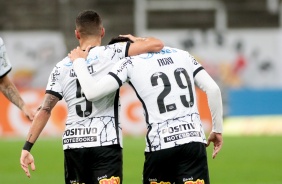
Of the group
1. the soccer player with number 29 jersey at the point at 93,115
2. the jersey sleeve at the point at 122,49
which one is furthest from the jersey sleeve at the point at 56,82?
the jersey sleeve at the point at 122,49

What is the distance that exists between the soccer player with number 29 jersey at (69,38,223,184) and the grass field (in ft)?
20.6

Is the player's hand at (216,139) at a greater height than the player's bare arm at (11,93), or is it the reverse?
the player's bare arm at (11,93)

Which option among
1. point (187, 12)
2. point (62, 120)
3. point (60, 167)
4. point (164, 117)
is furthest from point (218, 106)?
point (187, 12)

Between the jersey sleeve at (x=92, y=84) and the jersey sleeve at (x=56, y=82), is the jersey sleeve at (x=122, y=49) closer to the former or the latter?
the jersey sleeve at (x=92, y=84)

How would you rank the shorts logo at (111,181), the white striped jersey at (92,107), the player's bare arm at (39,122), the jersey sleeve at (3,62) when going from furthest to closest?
1. the jersey sleeve at (3,62)
2. the player's bare arm at (39,122)
3. the white striped jersey at (92,107)
4. the shorts logo at (111,181)

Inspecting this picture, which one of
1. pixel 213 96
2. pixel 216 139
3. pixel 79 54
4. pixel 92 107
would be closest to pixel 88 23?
pixel 79 54

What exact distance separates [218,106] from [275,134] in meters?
15.6

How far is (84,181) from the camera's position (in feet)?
23.4

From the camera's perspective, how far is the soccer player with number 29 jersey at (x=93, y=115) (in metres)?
7.05

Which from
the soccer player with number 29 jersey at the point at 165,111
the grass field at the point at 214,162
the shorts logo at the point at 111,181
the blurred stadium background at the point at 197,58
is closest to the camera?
the soccer player with number 29 jersey at the point at 165,111

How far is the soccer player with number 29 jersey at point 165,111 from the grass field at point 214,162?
20.6ft

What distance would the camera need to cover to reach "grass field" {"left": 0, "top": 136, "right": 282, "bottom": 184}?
13641 millimetres

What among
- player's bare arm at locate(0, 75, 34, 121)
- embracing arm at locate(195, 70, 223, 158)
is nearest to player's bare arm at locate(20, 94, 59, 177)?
embracing arm at locate(195, 70, 223, 158)

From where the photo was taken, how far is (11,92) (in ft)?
28.7
